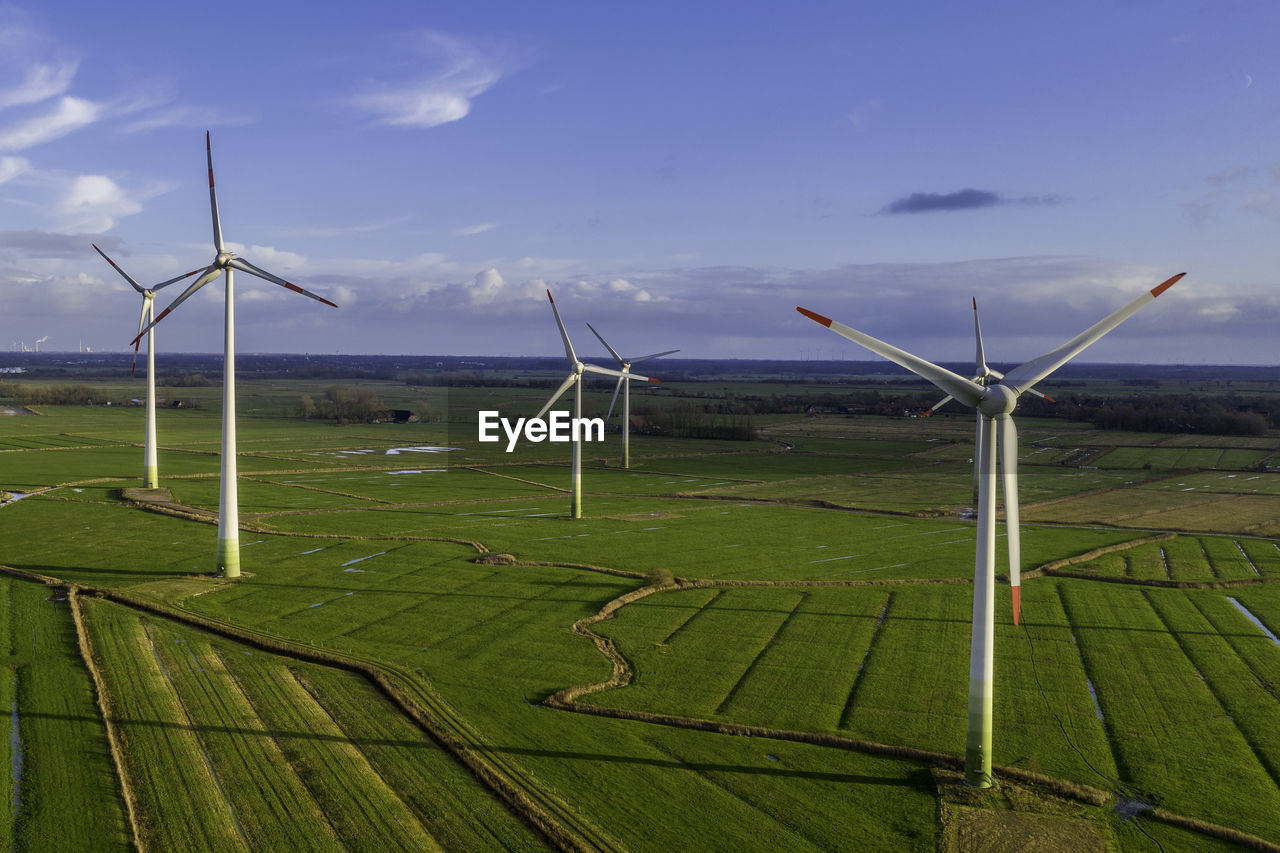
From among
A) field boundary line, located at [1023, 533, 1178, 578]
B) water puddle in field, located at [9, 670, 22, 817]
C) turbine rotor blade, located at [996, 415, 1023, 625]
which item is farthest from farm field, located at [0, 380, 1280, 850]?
turbine rotor blade, located at [996, 415, 1023, 625]

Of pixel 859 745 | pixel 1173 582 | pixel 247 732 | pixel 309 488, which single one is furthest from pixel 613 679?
pixel 309 488

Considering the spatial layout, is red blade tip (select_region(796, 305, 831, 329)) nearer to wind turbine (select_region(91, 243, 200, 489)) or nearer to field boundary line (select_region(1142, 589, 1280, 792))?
field boundary line (select_region(1142, 589, 1280, 792))

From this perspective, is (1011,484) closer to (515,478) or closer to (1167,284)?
(1167,284)

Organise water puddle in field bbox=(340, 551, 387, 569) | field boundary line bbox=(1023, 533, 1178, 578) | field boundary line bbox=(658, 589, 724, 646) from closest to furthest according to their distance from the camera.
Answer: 1. field boundary line bbox=(658, 589, 724, 646)
2. water puddle in field bbox=(340, 551, 387, 569)
3. field boundary line bbox=(1023, 533, 1178, 578)

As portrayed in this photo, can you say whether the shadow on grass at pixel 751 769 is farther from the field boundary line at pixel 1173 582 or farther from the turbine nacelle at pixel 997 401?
the field boundary line at pixel 1173 582

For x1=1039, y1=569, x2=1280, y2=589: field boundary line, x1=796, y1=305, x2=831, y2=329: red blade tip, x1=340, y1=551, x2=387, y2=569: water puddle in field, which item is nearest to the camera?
x1=796, y1=305, x2=831, y2=329: red blade tip

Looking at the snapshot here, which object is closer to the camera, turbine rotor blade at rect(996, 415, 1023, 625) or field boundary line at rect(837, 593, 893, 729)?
turbine rotor blade at rect(996, 415, 1023, 625)
